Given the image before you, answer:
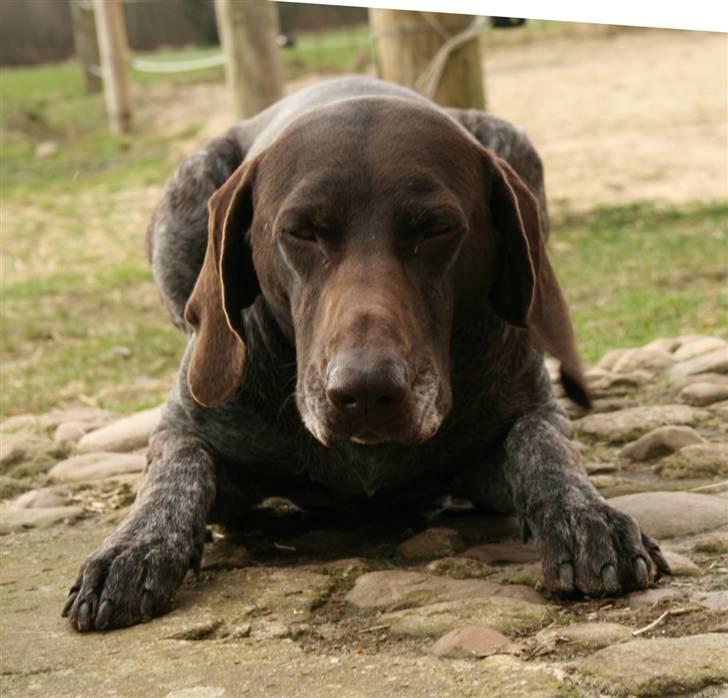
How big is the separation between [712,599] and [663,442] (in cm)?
160

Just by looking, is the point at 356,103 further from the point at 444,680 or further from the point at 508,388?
the point at 444,680

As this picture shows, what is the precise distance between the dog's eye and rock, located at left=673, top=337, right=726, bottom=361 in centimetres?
292

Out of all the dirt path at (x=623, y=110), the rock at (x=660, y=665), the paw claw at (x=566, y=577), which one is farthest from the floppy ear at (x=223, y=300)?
the dirt path at (x=623, y=110)

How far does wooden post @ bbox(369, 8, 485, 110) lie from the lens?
9.16 m

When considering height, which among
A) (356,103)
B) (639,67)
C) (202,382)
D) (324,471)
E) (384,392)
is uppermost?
(356,103)

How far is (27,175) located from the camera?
54.2ft

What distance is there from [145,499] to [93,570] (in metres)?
0.43

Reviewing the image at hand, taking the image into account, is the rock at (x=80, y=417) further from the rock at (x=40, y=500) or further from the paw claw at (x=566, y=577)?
the paw claw at (x=566, y=577)

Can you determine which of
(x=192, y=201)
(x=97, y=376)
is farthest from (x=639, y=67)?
(x=192, y=201)

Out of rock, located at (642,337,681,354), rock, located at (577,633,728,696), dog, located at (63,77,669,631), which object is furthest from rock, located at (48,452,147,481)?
rock, located at (577,633,728,696)

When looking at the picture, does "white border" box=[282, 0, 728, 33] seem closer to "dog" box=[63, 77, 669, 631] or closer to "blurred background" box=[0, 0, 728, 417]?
"dog" box=[63, 77, 669, 631]

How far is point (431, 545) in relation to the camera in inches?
165

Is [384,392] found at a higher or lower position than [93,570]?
higher

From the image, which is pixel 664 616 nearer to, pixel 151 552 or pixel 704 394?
pixel 151 552
